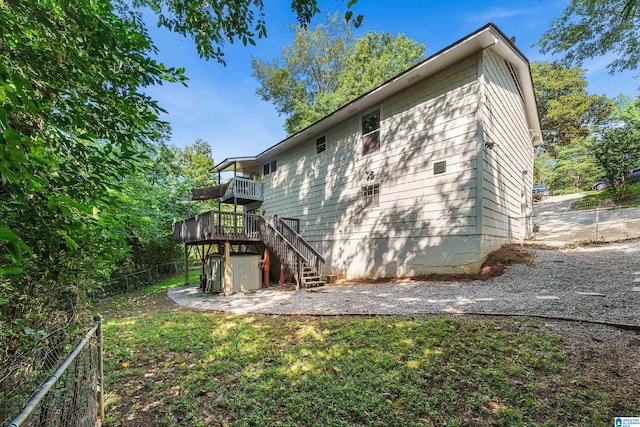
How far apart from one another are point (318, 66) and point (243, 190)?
15.1 metres

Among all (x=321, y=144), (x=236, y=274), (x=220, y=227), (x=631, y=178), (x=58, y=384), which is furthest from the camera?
(x=631, y=178)

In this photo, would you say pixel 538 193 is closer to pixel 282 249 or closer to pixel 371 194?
pixel 371 194

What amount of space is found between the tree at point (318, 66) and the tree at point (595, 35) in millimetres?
10016

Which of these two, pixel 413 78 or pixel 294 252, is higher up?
pixel 413 78

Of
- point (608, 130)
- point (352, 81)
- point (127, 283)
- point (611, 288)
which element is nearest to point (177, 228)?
point (127, 283)

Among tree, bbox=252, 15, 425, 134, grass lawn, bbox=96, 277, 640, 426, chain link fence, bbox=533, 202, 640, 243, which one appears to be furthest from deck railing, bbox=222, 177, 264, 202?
chain link fence, bbox=533, 202, 640, 243

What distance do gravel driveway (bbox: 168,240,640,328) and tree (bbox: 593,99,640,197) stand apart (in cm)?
1116

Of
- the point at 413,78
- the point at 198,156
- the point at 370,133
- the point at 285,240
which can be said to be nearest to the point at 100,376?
the point at 285,240

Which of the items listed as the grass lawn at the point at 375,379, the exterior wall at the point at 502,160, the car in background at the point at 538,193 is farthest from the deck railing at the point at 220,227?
the car in background at the point at 538,193

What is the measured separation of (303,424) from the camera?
92.8 inches

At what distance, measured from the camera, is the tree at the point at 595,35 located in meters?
9.98

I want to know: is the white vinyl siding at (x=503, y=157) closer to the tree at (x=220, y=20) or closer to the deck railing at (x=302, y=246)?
the deck railing at (x=302, y=246)

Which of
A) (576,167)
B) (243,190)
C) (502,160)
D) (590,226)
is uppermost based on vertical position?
(576,167)

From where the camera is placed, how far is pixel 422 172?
26.8ft
